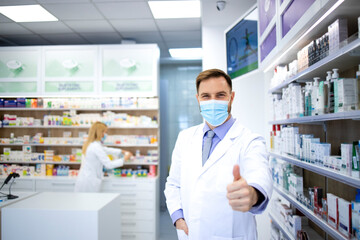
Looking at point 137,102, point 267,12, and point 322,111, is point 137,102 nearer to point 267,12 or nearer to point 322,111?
point 267,12

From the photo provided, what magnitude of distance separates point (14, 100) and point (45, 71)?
94 centimetres

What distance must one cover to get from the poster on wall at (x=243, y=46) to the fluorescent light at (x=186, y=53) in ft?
8.68

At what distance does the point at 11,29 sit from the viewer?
4926 mm

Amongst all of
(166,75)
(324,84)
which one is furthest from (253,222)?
(166,75)

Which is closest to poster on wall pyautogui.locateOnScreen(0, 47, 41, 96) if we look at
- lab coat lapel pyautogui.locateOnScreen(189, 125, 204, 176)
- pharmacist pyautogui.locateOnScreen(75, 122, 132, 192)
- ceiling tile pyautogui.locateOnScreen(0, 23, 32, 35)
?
ceiling tile pyautogui.locateOnScreen(0, 23, 32, 35)

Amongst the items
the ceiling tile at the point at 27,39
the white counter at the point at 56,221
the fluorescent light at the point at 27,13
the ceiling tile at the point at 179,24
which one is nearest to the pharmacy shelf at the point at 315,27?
the ceiling tile at the point at 179,24

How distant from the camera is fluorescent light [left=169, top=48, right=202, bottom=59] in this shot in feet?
20.7

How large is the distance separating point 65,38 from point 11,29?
37.8 inches

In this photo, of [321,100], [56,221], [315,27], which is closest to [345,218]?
[321,100]

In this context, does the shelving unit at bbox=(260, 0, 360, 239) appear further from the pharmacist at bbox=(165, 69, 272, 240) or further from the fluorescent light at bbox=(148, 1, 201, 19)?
the fluorescent light at bbox=(148, 1, 201, 19)

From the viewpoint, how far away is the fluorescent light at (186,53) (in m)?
6.31

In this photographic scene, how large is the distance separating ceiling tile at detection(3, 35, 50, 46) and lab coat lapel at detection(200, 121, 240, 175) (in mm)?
5266

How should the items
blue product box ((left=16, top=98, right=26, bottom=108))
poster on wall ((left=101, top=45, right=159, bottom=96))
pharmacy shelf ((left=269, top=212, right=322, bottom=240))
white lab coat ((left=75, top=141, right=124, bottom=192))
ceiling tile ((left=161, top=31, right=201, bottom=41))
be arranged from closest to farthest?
pharmacy shelf ((left=269, top=212, right=322, bottom=240)) < white lab coat ((left=75, top=141, right=124, bottom=192)) < poster on wall ((left=101, top=45, right=159, bottom=96)) < blue product box ((left=16, top=98, right=26, bottom=108)) < ceiling tile ((left=161, top=31, right=201, bottom=41))

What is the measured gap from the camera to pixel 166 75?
285 inches
